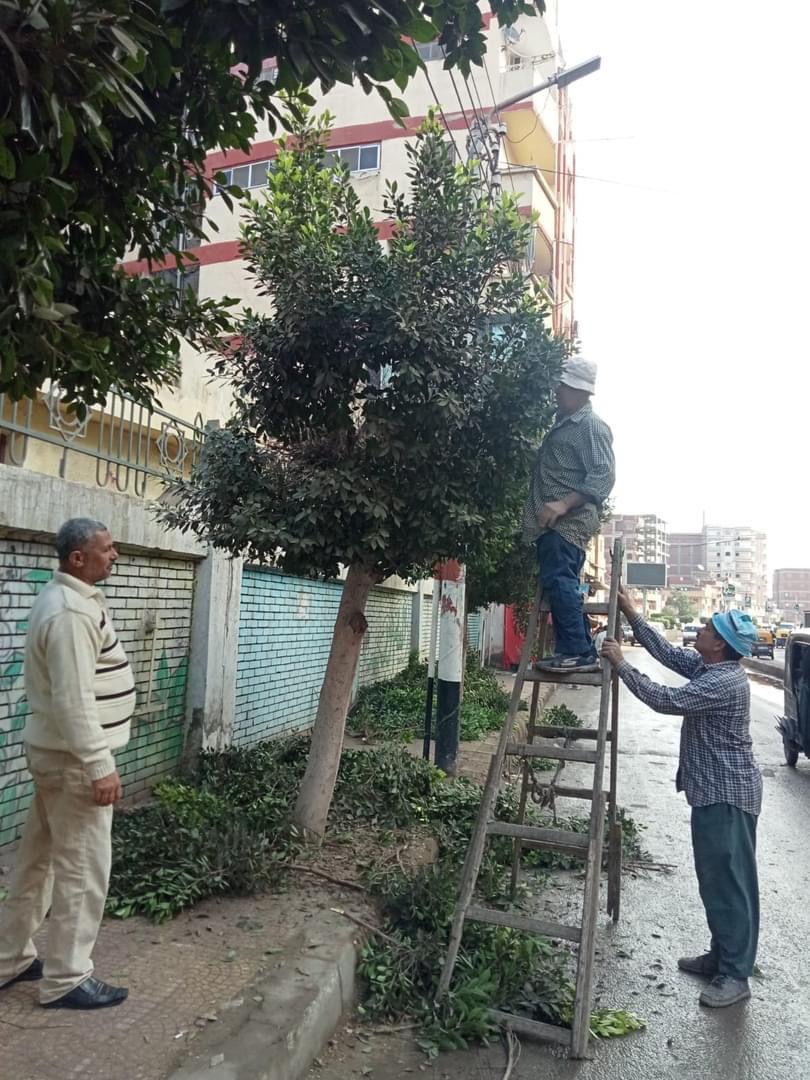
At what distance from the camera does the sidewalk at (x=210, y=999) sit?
2617mm

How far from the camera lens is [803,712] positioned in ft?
31.7

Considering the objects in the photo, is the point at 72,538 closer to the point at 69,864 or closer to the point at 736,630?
the point at 69,864

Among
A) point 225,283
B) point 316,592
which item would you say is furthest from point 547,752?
point 225,283

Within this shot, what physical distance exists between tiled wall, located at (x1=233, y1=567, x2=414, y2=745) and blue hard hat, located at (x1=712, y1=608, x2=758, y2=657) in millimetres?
4514

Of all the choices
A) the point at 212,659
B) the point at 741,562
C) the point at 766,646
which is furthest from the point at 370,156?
the point at 741,562

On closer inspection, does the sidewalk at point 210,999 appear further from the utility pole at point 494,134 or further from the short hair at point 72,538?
the utility pole at point 494,134

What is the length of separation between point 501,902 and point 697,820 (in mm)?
1334

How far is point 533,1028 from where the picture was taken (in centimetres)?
332

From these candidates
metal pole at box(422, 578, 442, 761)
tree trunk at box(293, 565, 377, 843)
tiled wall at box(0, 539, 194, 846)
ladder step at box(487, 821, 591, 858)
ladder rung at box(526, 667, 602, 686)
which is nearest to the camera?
ladder step at box(487, 821, 591, 858)

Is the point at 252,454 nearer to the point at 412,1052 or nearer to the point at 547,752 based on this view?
the point at 547,752

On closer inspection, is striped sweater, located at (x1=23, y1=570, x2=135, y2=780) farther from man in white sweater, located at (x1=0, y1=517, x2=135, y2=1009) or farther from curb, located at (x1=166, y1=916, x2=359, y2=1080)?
curb, located at (x1=166, y1=916, x2=359, y2=1080)

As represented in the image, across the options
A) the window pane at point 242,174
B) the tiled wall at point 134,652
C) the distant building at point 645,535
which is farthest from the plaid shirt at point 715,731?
the distant building at point 645,535

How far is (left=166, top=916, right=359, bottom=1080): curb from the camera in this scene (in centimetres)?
263

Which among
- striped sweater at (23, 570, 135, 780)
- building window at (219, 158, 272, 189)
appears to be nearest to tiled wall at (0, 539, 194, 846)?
striped sweater at (23, 570, 135, 780)
